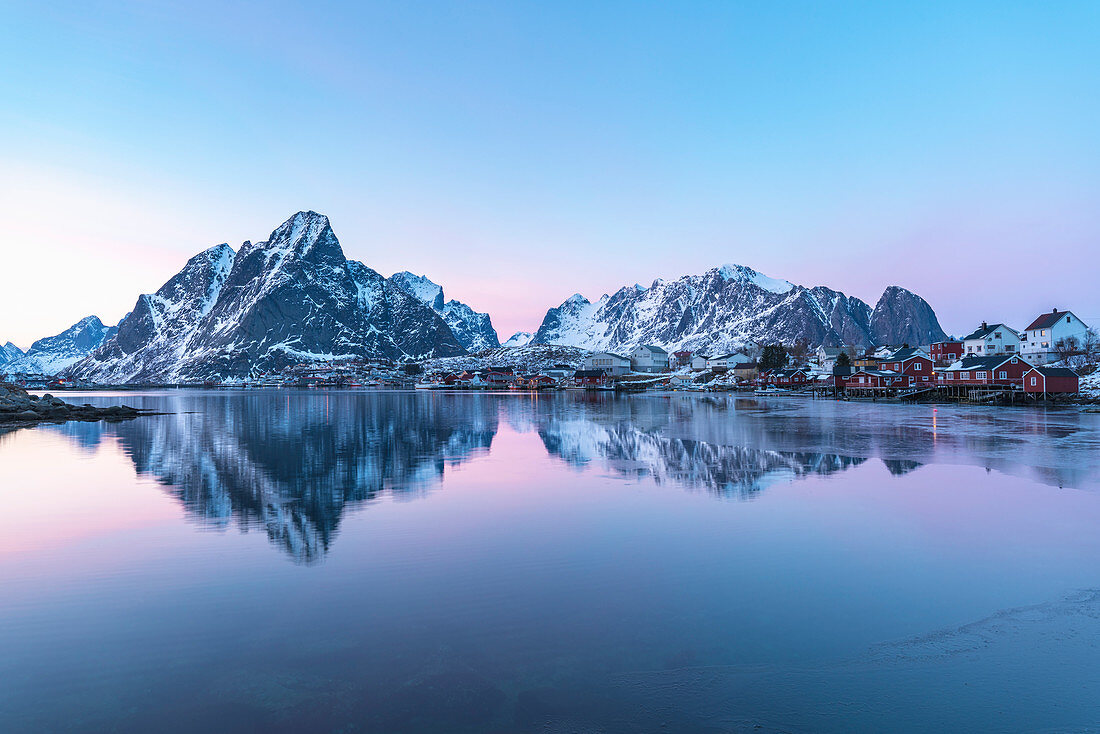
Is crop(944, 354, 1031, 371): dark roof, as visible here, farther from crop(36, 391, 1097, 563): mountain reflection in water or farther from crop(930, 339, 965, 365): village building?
crop(36, 391, 1097, 563): mountain reflection in water

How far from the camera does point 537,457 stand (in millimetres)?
33406

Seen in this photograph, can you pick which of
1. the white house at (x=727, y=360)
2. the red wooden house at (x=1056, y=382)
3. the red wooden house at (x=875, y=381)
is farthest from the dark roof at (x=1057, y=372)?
the white house at (x=727, y=360)

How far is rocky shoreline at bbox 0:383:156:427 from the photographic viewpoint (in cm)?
5974

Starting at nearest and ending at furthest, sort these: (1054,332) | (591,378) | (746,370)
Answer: (1054,332) < (746,370) < (591,378)

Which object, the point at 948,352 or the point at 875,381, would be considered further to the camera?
the point at 948,352

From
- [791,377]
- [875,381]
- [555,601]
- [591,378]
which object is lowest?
[555,601]

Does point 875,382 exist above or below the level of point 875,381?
below

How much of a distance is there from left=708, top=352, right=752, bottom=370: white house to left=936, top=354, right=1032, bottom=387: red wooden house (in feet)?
301

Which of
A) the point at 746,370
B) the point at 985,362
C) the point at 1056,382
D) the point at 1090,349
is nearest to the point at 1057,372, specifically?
the point at 1056,382

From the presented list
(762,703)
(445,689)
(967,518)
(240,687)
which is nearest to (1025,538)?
(967,518)

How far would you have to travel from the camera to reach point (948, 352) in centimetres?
12062

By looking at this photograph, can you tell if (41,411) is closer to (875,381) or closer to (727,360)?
(875,381)

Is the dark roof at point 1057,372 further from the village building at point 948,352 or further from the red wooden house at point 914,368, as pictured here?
the village building at point 948,352

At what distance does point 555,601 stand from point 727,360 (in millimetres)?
190871
